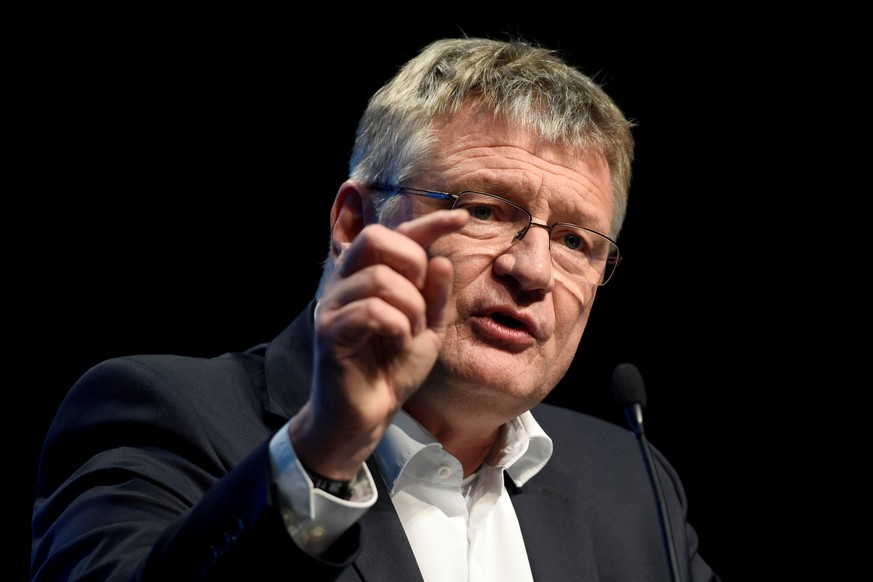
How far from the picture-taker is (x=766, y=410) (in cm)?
339

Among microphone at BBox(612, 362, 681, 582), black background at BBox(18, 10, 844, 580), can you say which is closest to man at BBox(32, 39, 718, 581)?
microphone at BBox(612, 362, 681, 582)

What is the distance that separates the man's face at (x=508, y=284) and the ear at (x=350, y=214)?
0.17 meters

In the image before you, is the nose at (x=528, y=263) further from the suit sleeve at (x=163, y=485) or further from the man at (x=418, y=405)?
the suit sleeve at (x=163, y=485)

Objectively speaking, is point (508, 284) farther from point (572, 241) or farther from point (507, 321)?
point (572, 241)

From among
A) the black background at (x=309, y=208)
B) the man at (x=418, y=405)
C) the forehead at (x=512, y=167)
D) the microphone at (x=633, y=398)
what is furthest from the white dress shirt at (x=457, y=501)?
the black background at (x=309, y=208)

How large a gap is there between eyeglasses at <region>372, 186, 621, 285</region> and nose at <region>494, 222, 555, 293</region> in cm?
2

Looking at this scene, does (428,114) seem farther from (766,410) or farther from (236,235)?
(766,410)

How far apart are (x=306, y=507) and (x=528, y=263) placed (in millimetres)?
902

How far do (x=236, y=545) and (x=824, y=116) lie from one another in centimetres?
289

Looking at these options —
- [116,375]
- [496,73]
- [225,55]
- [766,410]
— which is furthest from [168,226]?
[766,410]

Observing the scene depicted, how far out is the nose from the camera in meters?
1.98

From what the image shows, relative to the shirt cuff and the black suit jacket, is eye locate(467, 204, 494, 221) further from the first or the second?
the shirt cuff

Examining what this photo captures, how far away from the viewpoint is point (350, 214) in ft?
7.23

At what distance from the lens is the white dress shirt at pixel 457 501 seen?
2.00 metres
